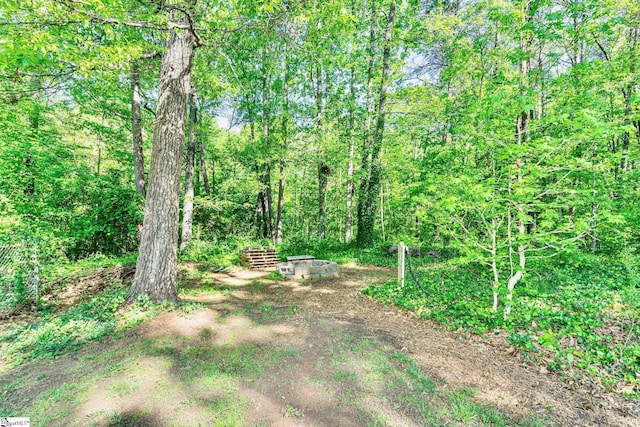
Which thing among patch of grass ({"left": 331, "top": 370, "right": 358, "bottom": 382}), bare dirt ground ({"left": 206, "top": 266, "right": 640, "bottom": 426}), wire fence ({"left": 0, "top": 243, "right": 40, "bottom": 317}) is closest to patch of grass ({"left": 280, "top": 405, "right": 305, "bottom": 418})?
patch of grass ({"left": 331, "top": 370, "right": 358, "bottom": 382})

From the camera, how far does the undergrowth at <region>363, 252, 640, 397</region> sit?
309cm

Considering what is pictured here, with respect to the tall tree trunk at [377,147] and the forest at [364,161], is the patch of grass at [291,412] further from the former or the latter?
the tall tree trunk at [377,147]

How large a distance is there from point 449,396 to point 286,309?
3.17 meters

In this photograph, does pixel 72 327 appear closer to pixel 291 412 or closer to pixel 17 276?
pixel 17 276

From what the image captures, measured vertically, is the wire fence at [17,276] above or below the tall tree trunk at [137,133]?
below

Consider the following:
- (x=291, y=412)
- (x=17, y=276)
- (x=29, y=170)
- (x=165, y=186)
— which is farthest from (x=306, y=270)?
(x=29, y=170)

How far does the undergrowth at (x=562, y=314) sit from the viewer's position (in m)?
3.09

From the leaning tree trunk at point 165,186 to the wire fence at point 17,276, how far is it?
192 centimetres

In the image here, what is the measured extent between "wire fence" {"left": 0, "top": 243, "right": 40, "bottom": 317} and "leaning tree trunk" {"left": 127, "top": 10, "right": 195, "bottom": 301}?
192 centimetres

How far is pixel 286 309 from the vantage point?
522 cm

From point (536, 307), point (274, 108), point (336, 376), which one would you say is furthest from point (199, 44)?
point (274, 108)

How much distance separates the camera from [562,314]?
4.05 m

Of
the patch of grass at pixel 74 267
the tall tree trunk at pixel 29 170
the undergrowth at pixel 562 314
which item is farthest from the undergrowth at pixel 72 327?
the tall tree trunk at pixel 29 170

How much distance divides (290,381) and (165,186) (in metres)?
3.76
